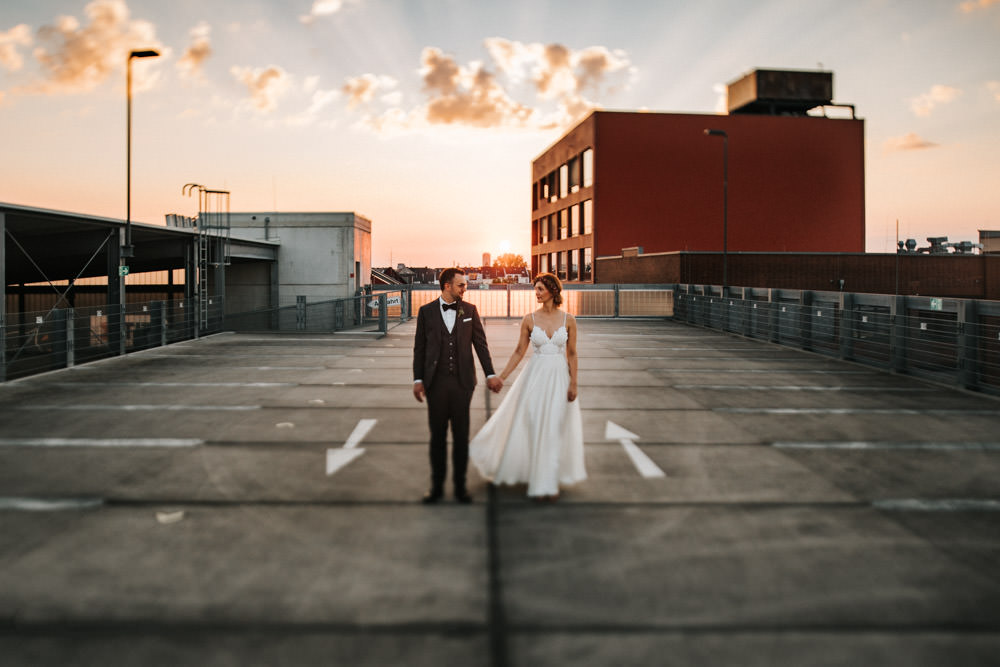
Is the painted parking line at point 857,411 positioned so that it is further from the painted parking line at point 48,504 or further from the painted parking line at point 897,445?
the painted parking line at point 48,504

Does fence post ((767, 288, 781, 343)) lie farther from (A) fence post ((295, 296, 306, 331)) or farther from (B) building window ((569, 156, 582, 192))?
(B) building window ((569, 156, 582, 192))

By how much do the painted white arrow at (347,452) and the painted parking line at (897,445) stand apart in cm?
448

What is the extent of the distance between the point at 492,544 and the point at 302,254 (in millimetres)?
31722

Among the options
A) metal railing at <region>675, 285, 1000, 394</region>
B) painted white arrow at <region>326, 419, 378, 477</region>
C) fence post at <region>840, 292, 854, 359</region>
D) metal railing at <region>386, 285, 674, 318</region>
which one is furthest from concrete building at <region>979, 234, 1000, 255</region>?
painted white arrow at <region>326, 419, 378, 477</region>

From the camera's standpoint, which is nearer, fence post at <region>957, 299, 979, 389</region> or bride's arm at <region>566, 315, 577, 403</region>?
bride's arm at <region>566, 315, 577, 403</region>

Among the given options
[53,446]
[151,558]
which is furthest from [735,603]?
[53,446]

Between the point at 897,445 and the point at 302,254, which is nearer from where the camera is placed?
the point at 897,445

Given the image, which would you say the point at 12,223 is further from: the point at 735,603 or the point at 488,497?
the point at 735,603

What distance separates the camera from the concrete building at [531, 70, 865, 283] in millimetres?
48219

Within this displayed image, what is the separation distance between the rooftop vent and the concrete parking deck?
48.7 metres

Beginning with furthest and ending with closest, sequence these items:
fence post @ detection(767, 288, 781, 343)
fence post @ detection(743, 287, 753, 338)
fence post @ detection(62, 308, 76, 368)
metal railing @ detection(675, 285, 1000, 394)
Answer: fence post @ detection(743, 287, 753, 338) → fence post @ detection(767, 288, 781, 343) → fence post @ detection(62, 308, 76, 368) → metal railing @ detection(675, 285, 1000, 394)

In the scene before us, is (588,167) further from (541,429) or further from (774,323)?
(541,429)

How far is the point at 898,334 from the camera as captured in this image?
13469mm

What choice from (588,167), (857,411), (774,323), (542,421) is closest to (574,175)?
(588,167)
